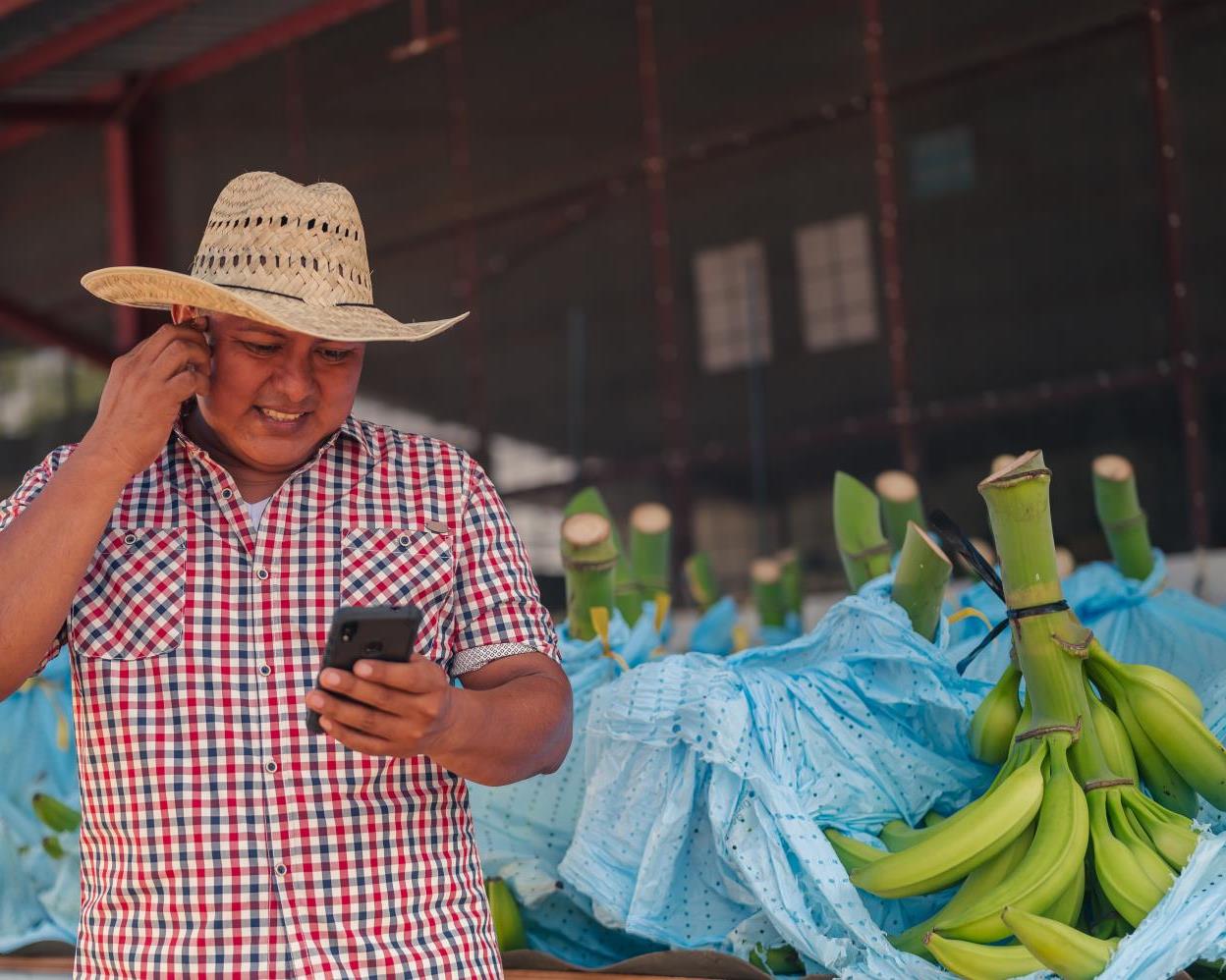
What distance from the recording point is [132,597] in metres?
1.51

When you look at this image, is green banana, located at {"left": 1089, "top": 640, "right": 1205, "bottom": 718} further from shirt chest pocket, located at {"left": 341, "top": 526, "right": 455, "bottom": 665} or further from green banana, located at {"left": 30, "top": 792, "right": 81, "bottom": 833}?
green banana, located at {"left": 30, "top": 792, "right": 81, "bottom": 833}

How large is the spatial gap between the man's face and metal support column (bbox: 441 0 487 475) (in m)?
3.52

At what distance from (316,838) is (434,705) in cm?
27

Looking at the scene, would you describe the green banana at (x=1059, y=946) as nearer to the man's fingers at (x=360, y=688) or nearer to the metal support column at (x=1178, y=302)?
the man's fingers at (x=360, y=688)

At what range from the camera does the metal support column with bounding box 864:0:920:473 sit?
13.4ft

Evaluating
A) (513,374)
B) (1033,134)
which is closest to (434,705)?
(1033,134)

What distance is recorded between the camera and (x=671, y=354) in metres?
4.62

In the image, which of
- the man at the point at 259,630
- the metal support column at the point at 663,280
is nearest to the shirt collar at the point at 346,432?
the man at the point at 259,630

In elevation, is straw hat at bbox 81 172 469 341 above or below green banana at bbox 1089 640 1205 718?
above

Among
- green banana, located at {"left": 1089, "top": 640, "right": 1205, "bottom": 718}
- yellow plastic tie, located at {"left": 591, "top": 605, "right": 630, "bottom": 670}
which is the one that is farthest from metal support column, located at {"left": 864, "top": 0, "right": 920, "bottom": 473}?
green banana, located at {"left": 1089, "top": 640, "right": 1205, "bottom": 718}

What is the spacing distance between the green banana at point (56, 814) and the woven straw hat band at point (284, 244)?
147 cm

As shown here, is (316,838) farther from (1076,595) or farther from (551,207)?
(551,207)

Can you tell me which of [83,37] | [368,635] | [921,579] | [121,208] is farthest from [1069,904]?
[121,208]

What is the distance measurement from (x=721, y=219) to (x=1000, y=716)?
270cm
